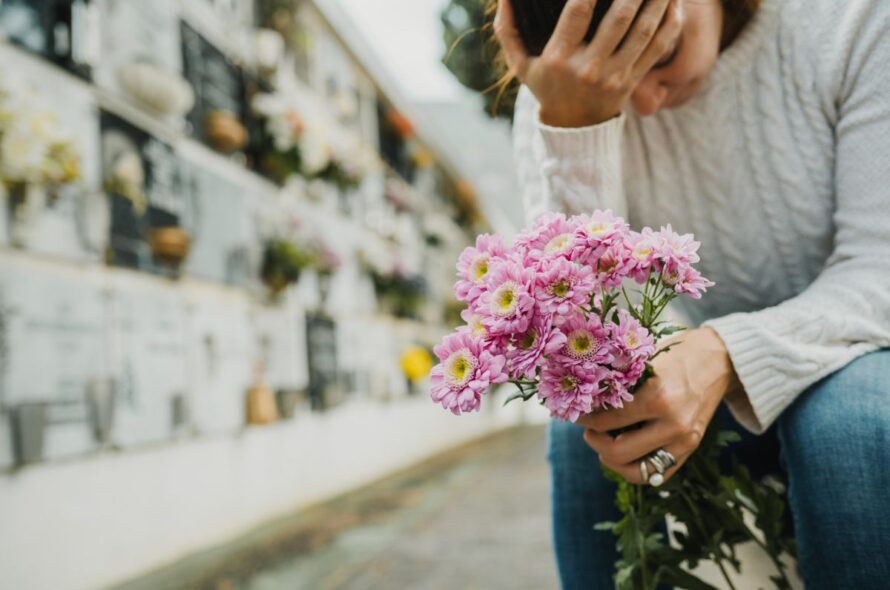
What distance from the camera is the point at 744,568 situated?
4.27ft

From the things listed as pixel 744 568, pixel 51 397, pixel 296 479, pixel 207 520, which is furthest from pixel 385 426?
pixel 744 568

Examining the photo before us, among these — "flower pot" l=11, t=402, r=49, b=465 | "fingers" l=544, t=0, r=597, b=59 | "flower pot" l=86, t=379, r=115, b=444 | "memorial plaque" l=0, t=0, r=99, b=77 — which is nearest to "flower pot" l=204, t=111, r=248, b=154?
"memorial plaque" l=0, t=0, r=99, b=77

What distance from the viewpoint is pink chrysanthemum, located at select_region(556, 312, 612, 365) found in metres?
0.83

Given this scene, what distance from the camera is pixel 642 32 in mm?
1004

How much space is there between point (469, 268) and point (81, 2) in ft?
11.0

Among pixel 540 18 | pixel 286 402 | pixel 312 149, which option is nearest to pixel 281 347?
pixel 286 402

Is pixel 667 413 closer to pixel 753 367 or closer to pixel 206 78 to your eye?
pixel 753 367

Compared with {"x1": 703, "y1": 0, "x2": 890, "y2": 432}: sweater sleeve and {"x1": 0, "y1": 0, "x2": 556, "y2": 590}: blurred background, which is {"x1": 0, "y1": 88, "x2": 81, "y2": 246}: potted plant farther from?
{"x1": 703, "y1": 0, "x2": 890, "y2": 432}: sweater sleeve

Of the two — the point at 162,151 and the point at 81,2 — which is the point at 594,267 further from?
the point at 162,151

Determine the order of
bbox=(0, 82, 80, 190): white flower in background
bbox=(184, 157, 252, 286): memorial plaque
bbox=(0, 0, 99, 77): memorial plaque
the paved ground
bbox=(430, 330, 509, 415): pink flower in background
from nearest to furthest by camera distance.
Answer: bbox=(430, 330, 509, 415): pink flower in background
bbox=(0, 82, 80, 190): white flower in background
bbox=(0, 0, 99, 77): memorial plaque
the paved ground
bbox=(184, 157, 252, 286): memorial plaque

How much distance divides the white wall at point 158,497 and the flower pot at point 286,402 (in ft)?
0.32

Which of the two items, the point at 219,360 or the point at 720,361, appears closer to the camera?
the point at 720,361

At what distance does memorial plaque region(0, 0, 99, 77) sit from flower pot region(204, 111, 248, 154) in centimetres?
119

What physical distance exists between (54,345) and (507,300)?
9.48ft
